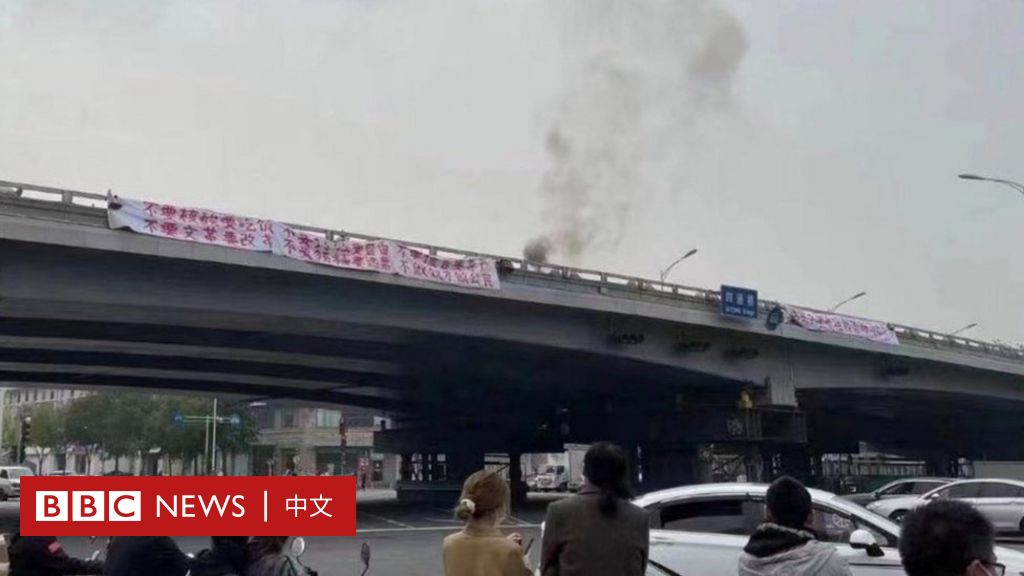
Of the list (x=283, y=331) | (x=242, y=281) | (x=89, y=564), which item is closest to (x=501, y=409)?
(x=283, y=331)

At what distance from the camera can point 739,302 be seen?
3472 cm

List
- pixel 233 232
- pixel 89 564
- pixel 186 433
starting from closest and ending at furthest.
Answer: pixel 89 564
pixel 233 232
pixel 186 433

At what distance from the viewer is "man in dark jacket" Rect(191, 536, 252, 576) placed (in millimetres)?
4641

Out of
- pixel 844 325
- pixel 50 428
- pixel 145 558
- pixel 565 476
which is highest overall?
pixel 844 325

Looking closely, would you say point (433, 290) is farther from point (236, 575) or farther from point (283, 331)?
point (236, 575)

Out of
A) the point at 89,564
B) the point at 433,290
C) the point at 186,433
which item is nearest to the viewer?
the point at 89,564

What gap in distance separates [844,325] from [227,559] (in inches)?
1412

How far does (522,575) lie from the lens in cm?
418

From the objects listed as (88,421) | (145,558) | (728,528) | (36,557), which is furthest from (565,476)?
(145,558)

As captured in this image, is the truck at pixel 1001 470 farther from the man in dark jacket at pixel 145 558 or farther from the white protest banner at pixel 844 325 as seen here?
the man in dark jacket at pixel 145 558

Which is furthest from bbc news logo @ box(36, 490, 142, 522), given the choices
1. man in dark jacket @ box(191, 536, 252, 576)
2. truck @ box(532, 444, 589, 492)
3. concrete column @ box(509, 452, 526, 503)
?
truck @ box(532, 444, 589, 492)

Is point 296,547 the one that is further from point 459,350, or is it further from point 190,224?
point 459,350

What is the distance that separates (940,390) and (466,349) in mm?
23057

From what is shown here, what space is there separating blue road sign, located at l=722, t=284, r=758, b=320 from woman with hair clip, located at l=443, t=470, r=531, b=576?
30864 millimetres
